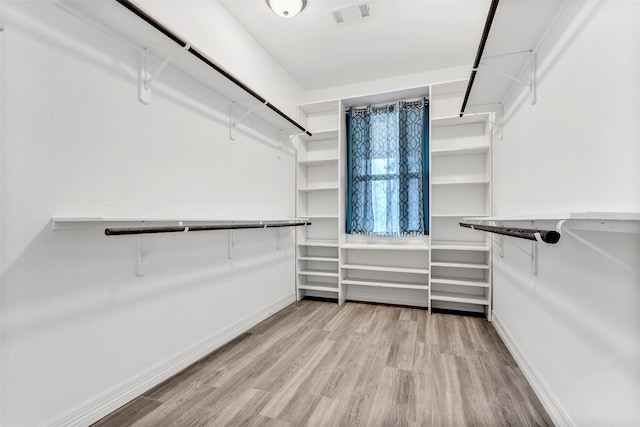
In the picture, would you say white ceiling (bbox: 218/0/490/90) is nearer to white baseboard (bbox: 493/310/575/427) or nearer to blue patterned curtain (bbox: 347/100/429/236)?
blue patterned curtain (bbox: 347/100/429/236)

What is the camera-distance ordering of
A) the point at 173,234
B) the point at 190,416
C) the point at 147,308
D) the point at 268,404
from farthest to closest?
the point at 173,234, the point at 147,308, the point at 268,404, the point at 190,416

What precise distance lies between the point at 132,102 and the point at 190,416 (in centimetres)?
180

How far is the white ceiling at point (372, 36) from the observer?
2.54 m

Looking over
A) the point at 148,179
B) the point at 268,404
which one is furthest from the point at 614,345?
the point at 148,179

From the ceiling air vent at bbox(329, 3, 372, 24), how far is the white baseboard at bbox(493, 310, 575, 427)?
297cm

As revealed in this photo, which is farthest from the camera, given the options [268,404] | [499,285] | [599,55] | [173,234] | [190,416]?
[499,285]

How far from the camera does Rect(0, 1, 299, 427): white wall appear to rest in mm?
1226

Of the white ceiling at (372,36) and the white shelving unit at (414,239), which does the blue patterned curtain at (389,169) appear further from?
the white ceiling at (372,36)

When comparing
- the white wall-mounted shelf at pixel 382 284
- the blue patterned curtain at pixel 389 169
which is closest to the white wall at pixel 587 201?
the white wall-mounted shelf at pixel 382 284

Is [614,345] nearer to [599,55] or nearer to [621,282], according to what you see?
[621,282]

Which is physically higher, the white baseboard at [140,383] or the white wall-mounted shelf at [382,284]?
the white wall-mounted shelf at [382,284]

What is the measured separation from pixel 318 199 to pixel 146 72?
2530mm

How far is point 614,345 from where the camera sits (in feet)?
3.46

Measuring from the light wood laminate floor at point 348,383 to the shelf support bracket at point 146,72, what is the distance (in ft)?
5.91
